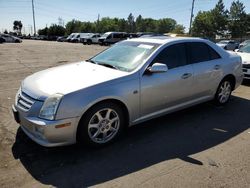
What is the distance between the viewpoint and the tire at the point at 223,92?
6.14m

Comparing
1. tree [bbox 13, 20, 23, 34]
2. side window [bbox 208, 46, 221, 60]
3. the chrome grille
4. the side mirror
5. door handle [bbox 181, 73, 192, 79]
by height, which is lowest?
the chrome grille

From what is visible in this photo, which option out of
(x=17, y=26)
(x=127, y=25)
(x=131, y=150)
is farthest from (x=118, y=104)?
(x=17, y=26)

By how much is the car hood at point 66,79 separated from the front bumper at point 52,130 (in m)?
0.36

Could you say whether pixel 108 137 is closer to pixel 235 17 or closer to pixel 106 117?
pixel 106 117

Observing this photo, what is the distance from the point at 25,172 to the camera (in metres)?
A: 3.54

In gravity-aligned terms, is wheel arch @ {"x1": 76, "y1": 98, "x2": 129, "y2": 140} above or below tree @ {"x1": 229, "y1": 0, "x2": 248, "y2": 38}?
below

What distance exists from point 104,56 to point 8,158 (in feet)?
8.14

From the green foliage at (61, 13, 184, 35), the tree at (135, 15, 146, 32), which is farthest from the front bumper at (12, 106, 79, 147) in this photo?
the tree at (135, 15, 146, 32)

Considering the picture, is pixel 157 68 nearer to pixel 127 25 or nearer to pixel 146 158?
pixel 146 158

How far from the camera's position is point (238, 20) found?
69.8 metres

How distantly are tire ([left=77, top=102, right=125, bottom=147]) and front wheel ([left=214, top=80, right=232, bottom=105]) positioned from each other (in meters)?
2.70

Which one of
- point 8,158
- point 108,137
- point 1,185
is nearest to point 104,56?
point 108,137

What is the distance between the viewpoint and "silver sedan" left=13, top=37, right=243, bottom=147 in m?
3.77

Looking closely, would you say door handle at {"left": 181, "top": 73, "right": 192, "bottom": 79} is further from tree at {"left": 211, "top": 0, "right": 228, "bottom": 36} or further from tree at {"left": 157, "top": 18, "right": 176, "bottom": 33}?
tree at {"left": 157, "top": 18, "right": 176, "bottom": 33}
